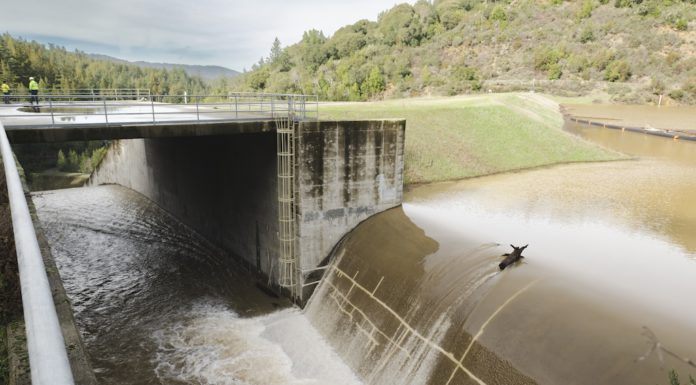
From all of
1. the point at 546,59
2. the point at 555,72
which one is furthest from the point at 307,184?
the point at 546,59

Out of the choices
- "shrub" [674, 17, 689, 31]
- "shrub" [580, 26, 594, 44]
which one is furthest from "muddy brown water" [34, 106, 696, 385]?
"shrub" [580, 26, 594, 44]

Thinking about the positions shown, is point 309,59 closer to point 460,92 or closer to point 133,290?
point 460,92

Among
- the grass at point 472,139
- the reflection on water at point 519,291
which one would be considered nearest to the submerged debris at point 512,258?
the reflection on water at point 519,291

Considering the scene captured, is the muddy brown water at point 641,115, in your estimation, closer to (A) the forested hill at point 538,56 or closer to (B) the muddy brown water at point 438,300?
(A) the forested hill at point 538,56

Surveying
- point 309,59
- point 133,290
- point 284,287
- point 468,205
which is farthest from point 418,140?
point 309,59

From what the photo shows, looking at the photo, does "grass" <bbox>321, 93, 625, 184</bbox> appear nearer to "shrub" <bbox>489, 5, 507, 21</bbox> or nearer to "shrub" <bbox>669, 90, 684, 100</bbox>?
"shrub" <bbox>669, 90, 684, 100</bbox>

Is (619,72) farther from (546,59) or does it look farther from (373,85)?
(373,85)

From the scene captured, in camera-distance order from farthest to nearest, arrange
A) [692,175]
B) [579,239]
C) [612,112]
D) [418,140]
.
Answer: [612,112]
[418,140]
[692,175]
[579,239]
